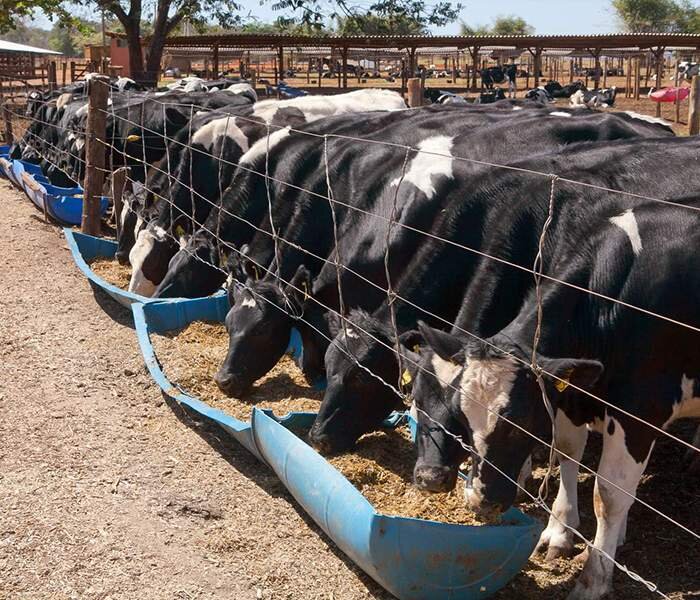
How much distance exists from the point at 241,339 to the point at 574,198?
2.64 m

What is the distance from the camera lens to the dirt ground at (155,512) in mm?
4109

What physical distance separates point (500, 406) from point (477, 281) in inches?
40.0

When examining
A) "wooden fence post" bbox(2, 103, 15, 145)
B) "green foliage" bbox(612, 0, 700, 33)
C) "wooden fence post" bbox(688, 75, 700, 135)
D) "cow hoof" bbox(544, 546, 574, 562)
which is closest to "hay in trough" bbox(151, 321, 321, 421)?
"cow hoof" bbox(544, 546, 574, 562)

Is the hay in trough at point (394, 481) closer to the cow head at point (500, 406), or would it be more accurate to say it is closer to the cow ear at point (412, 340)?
the cow head at point (500, 406)

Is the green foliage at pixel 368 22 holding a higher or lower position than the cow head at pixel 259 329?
A: higher

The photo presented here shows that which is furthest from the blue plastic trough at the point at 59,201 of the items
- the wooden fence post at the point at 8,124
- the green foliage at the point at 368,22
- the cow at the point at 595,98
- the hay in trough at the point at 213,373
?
the green foliage at the point at 368,22

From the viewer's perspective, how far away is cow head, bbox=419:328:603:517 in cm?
389

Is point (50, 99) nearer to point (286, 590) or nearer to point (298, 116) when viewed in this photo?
point (298, 116)

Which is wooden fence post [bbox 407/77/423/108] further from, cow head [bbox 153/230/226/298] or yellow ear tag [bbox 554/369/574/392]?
yellow ear tag [bbox 554/369/574/392]

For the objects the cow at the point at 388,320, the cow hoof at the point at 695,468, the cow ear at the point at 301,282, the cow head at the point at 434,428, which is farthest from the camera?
the cow ear at the point at 301,282

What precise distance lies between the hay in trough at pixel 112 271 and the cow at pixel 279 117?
0.57 metres

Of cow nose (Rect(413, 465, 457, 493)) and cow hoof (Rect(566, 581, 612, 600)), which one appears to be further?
cow nose (Rect(413, 465, 457, 493))

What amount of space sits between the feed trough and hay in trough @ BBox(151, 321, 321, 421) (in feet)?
3.45

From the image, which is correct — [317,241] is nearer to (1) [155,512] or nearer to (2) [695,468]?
(1) [155,512]
